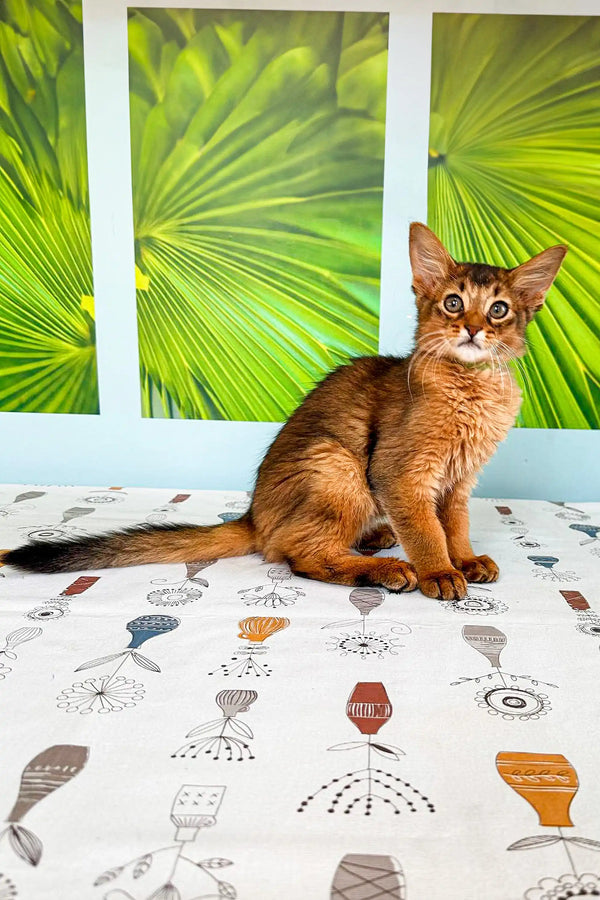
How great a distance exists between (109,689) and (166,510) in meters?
1.05

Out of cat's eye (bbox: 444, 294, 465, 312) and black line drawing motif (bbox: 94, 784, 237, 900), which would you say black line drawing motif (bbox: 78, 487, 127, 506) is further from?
black line drawing motif (bbox: 94, 784, 237, 900)

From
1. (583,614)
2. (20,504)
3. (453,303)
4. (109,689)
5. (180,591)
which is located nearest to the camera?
(109,689)

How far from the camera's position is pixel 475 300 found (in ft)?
5.00

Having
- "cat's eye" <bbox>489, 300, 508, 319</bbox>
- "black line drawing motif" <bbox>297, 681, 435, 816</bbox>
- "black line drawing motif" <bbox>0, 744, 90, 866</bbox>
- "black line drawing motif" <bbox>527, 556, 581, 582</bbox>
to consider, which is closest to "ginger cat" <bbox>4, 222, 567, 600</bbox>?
"cat's eye" <bbox>489, 300, 508, 319</bbox>

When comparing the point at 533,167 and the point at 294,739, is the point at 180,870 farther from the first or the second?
the point at 533,167

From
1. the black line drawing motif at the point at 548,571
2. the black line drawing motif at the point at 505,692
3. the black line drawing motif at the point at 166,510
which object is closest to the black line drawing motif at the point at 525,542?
the black line drawing motif at the point at 548,571

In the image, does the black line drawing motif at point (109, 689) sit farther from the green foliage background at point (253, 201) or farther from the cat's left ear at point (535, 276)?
the green foliage background at point (253, 201)

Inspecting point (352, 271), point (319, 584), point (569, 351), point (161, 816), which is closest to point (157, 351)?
point (352, 271)

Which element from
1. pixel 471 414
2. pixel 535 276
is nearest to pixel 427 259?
pixel 535 276

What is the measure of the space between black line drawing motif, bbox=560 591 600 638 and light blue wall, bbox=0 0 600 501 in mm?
911

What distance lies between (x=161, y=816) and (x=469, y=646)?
24.6 inches

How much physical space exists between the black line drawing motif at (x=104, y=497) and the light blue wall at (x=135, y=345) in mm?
124

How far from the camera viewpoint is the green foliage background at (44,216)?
86.1 inches

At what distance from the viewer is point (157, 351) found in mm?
2324
